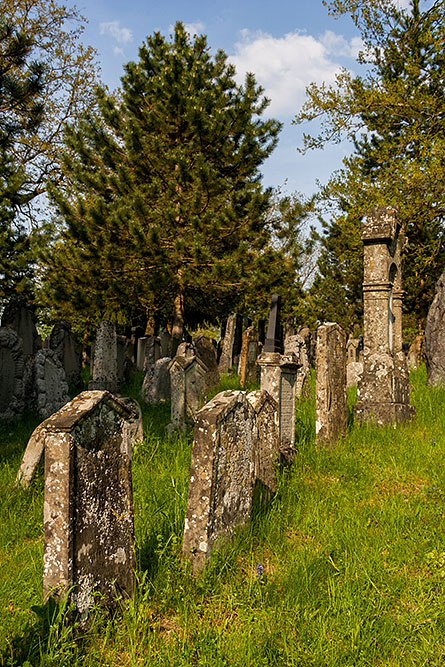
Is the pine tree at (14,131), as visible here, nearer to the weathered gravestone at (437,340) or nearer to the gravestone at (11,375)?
the gravestone at (11,375)

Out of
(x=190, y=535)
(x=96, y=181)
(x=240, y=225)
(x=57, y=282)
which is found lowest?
(x=190, y=535)

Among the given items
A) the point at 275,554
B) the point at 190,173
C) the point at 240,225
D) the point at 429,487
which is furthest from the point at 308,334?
the point at 275,554

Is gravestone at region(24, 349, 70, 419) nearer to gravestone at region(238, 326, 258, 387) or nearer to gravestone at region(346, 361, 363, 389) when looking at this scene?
gravestone at region(238, 326, 258, 387)

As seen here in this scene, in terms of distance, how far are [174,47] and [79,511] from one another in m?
A: 21.4

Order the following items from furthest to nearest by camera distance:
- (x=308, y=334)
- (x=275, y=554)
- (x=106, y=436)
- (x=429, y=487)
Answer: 1. (x=308, y=334)
2. (x=429, y=487)
3. (x=275, y=554)
4. (x=106, y=436)

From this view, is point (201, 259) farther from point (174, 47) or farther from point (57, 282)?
point (174, 47)

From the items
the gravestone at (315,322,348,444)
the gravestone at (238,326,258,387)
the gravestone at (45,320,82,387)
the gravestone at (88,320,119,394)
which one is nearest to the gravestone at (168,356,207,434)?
the gravestone at (315,322,348,444)

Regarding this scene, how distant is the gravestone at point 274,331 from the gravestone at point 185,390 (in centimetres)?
161

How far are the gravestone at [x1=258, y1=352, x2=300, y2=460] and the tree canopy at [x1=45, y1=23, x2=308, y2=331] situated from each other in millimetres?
11406

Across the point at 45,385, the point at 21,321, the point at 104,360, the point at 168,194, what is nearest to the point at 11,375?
the point at 45,385

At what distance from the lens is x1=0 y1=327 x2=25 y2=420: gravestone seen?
8797mm

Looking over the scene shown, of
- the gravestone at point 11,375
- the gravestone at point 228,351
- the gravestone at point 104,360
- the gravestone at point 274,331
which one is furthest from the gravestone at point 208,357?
the gravestone at point 274,331

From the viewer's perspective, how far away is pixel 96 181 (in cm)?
1830

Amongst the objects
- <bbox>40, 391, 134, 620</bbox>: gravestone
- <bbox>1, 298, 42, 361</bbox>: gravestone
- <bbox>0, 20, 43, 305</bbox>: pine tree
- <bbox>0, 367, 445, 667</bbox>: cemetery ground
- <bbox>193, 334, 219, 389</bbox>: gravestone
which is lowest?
<bbox>0, 367, 445, 667</bbox>: cemetery ground
